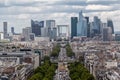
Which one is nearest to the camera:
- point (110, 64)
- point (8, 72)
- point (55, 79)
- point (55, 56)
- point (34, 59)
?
point (8, 72)

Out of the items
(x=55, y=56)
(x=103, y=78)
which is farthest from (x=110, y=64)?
(x=55, y=56)

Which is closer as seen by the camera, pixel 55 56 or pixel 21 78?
pixel 21 78

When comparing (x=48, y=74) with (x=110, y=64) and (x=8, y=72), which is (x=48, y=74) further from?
(x=110, y=64)

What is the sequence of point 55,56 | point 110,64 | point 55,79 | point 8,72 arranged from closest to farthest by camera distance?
point 8,72 < point 55,79 < point 110,64 < point 55,56

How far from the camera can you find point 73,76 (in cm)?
5788

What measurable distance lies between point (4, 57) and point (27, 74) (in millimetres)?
16871

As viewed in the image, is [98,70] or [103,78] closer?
[103,78]

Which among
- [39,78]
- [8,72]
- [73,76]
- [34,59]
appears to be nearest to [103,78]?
[73,76]

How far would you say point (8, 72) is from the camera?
53.3m

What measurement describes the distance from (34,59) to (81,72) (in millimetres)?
16903

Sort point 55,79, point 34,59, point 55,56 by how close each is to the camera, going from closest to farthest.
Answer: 1. point 55,79
2. point 34,59
3. point 55,56

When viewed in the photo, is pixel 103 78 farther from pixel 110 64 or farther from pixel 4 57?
pixel 4 57

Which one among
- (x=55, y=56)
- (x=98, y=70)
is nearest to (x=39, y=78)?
(x=98, y=70)

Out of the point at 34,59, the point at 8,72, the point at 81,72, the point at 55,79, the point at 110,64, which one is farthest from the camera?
the point at 34,59
